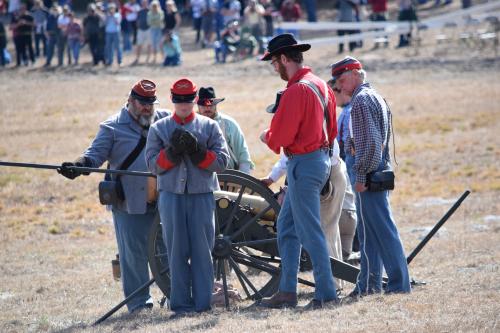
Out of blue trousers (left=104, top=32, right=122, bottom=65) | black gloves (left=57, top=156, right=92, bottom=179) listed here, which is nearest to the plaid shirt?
black gloves (left=57, top=156, right=92, bottom=179)

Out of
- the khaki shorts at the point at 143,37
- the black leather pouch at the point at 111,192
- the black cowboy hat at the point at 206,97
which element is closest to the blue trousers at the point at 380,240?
the black leather pouch at the point at 111,192

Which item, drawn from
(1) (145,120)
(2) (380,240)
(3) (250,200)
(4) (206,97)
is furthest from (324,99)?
(4) (206,97)

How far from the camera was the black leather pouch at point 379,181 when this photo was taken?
25.8ft

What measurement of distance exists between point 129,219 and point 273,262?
122 cm

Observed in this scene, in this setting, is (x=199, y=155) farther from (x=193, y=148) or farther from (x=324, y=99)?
(x=324, y=99)

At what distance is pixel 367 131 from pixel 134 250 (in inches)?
91.2

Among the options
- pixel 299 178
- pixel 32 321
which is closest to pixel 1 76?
pixel 32 321

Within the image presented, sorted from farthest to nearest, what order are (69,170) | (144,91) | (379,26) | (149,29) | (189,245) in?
1. (149,29)
2. (379,26)
3. (144,91)
4. (69,170)
5. (189,245)

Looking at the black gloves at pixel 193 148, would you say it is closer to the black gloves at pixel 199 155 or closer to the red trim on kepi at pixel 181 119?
the black gloves at pixel 199 155

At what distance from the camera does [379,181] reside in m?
7.88

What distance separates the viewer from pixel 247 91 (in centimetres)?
2611

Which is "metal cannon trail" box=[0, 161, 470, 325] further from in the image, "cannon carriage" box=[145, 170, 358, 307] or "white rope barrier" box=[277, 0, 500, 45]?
"white rope barrier" box=[277, 0, 500, 45]

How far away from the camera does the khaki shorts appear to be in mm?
32375

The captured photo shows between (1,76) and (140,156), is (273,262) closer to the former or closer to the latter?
(140,156)
